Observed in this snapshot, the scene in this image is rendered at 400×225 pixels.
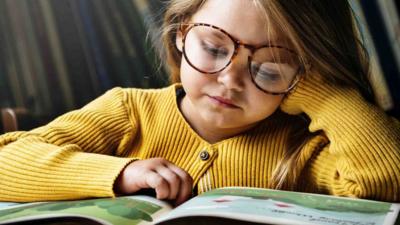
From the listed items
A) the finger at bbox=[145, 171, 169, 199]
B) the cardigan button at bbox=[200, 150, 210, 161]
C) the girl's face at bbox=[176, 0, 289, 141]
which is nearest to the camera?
the finger at bbox=[145, 171, 169, 199]

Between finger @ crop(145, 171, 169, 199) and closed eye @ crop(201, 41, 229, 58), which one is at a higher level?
closed eye @ crop(201, 41, 229, 58)

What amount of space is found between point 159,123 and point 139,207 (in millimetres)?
389

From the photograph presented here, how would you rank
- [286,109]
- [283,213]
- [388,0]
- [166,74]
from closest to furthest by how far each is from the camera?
[283,213] → [286,109] → [388,0] → [166,74]

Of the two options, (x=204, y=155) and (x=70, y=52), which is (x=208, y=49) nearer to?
(x=204, y=155)

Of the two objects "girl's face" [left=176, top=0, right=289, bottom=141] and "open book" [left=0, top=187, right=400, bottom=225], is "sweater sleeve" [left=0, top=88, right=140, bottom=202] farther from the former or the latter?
"girl's face" [left=176, top=0, right=289, bottom=141]

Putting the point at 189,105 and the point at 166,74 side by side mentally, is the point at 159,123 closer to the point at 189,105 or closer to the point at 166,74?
the point at 189,105

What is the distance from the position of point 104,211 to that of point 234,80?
0.34m

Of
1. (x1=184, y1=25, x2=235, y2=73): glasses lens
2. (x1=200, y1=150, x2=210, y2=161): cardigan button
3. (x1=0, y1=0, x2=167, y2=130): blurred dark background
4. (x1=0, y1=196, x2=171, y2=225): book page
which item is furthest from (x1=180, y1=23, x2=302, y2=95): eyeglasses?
(x1=0, y1=0, x2=167, y2=130): blurred dark background

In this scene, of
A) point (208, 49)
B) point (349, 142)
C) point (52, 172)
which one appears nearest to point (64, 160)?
point (52, 172)

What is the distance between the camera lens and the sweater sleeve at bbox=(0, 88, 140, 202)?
81 centimetres

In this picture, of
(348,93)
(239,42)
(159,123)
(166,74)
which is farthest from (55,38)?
(348,93)

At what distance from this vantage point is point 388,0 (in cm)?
111

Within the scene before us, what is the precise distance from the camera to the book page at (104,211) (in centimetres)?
61

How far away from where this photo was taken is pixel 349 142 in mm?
874
